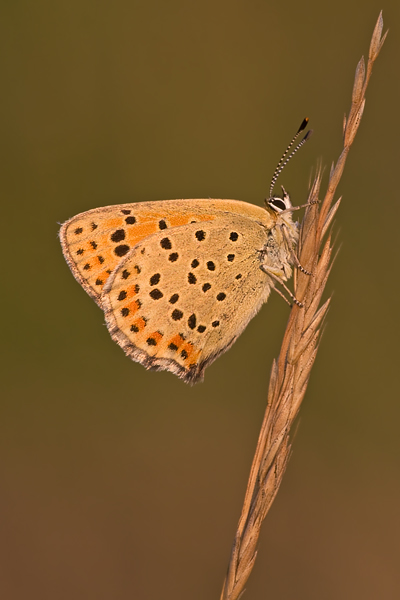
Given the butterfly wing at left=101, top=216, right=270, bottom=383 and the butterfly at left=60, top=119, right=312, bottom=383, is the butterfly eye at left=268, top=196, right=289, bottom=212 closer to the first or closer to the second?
the butterfly at left=60, top=119, right=312, bottom=383

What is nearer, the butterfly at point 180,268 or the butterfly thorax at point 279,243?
the butterfly at point 180,268

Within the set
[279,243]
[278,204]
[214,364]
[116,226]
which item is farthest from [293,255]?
[214,364]

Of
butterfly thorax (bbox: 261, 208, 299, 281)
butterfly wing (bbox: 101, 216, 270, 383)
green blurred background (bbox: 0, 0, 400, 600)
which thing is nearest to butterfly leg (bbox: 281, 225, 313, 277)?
butterfly thorax (bbox: 261, 208, 299, 281)

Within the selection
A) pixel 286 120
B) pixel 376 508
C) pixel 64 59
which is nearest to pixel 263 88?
pixel 286 120

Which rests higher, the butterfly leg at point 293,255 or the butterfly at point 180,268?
the butterfly leg at point 293,255

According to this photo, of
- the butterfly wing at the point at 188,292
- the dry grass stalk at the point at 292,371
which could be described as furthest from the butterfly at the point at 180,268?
the dry grass stalk at the point at 292,371

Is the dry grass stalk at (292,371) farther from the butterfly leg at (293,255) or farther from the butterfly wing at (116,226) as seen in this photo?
the butterfly wing at (116,226)

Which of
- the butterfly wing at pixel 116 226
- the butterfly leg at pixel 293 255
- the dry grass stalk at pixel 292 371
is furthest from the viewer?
the butterfly wing at pixel 116 226
